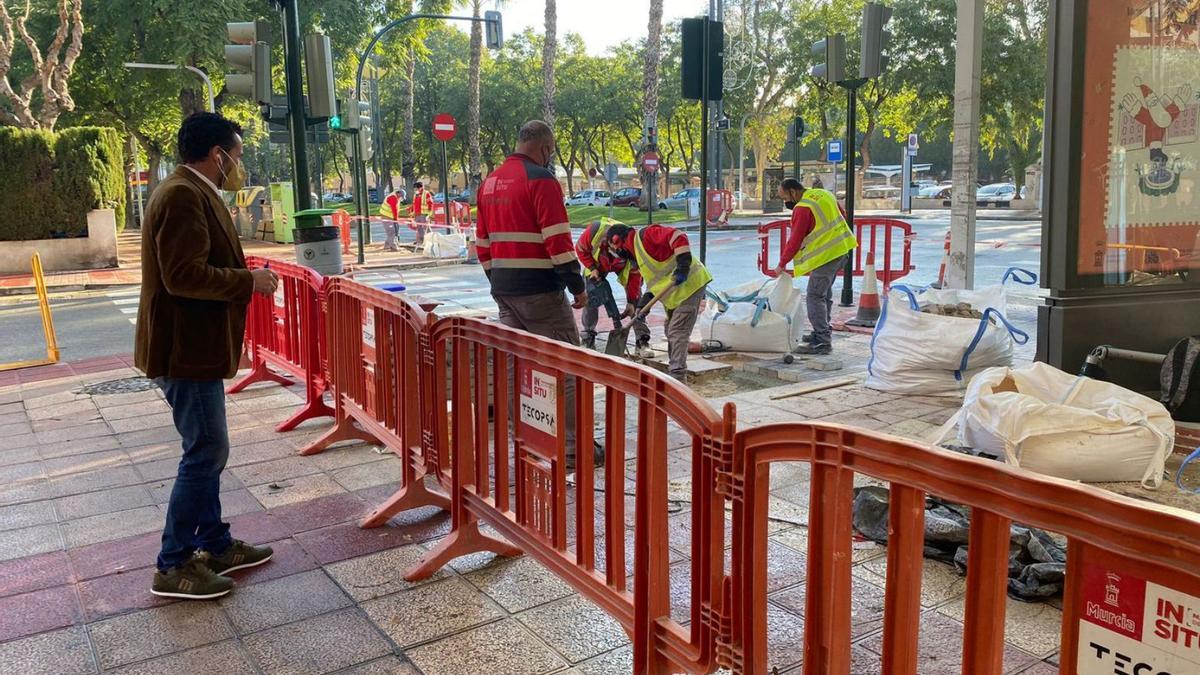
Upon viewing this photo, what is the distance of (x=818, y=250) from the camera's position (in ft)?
29.6

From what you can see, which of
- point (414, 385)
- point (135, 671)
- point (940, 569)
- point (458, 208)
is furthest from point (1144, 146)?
point (458, 208)

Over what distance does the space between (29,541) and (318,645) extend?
1.98 metres

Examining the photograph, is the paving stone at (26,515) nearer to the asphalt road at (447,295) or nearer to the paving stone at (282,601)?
the paving stone at (282,601)

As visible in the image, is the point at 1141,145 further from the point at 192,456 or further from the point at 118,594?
the point at 118,594

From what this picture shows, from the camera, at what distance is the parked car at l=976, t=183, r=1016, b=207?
45.7m

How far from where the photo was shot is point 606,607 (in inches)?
120

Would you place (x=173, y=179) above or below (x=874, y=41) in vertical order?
below

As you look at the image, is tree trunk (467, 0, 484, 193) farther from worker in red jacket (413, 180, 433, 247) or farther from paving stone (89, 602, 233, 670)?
paving stone (89, 602, 233, 670)

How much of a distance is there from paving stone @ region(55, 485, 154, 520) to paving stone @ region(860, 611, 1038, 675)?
3761mm

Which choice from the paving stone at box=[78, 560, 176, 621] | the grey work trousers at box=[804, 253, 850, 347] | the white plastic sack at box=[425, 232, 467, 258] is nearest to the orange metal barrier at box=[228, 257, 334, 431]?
the paving stone at box=[78, 560, 176, 621]

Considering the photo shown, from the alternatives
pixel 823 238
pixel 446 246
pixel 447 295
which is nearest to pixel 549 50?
pixel 446 246

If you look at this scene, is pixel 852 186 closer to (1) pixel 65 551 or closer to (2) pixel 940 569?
(2) pixel 940 569

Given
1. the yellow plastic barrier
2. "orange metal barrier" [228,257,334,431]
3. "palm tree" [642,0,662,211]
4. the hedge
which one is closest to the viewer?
"orange metal barrier" [228,257,334,431]

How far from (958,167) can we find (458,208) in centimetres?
2085
